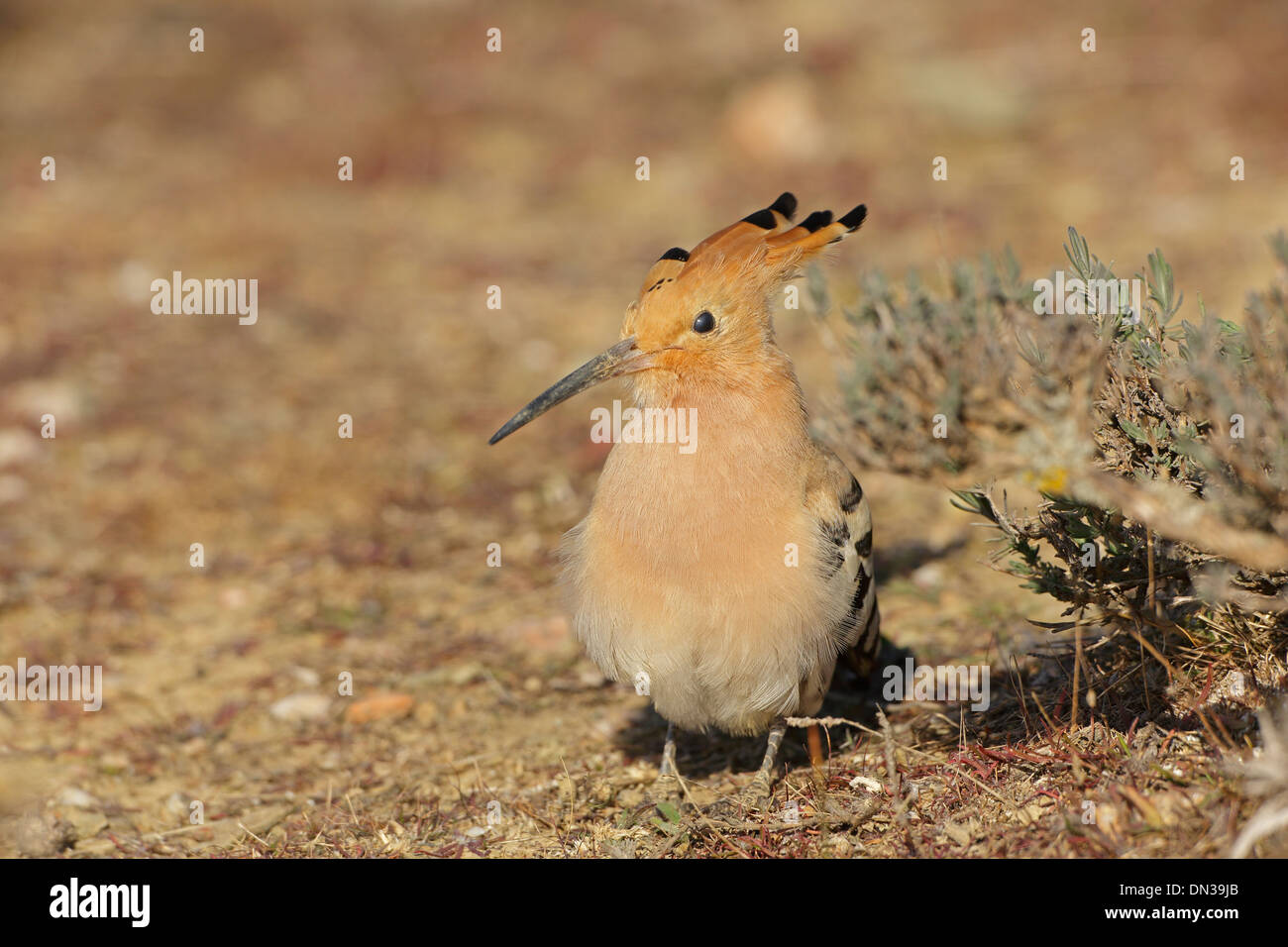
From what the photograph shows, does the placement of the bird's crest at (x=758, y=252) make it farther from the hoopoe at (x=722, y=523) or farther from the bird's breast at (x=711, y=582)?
the bird's breast at (x=711, y=582)

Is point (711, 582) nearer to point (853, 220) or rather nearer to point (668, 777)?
point (668, 777)

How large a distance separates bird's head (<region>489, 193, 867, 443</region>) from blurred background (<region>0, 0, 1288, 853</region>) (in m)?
0.43

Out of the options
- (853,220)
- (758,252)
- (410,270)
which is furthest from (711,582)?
(410,270)

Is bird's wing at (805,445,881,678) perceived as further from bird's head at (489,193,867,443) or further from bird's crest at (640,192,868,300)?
bird's crest at (640,192,868,300)

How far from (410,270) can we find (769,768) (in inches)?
214

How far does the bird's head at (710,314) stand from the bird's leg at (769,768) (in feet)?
3.22

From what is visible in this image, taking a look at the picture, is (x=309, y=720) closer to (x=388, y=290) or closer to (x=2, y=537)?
(x=2, y=537)

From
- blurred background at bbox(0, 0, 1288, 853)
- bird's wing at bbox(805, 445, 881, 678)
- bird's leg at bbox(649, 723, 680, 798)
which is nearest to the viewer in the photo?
bird's wing at bbox(805, 445, 881, 678)

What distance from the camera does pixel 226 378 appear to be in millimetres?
6645

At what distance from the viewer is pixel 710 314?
339 centimetres

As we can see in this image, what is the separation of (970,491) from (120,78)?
10.1 metres

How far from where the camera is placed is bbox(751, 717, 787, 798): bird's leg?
338cm

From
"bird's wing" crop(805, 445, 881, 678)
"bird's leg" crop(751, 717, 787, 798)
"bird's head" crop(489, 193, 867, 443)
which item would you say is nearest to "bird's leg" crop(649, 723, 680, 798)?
"bird's leg" crop(751, 717, 787, 798)

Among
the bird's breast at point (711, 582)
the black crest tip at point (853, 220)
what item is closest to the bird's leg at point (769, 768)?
the bird's breast at point (711, 582)
